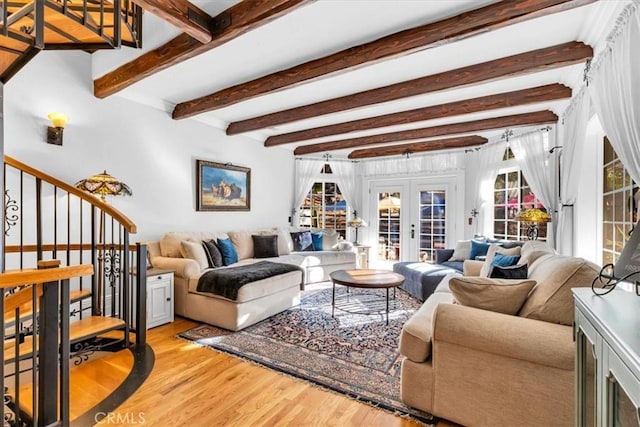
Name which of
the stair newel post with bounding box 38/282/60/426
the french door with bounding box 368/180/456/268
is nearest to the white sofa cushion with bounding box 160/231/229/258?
the stair newel post with bounding box 38/282/60/426

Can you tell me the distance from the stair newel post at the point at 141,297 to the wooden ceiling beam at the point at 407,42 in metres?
1.88

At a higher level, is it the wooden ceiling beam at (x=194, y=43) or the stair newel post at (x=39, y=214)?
the wooden ceiling beam at (x=194, y=43)

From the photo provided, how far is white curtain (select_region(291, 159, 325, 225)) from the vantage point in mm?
6289

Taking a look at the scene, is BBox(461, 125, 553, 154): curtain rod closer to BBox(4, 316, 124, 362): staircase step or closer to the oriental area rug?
the oriental area rug

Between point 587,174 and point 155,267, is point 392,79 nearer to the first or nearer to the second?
point 587,174

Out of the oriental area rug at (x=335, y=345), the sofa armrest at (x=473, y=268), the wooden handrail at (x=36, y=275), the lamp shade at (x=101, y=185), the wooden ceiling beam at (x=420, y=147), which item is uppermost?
the wooden ceiling beam at (x=420, y=147)

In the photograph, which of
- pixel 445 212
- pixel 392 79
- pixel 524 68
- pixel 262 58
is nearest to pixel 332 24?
pixel 262 58

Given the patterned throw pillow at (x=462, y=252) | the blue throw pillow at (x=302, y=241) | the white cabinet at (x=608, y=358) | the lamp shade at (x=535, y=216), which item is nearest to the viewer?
the white cabinet at (x=608, y=358)

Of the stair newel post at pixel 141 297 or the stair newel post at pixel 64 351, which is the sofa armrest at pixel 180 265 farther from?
the stair newel post at pixel 64 351

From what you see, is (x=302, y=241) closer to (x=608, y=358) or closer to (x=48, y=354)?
(x=48, y=354)

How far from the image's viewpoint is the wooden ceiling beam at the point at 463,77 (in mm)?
2467

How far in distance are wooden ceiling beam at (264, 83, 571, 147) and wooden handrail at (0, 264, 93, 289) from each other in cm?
380

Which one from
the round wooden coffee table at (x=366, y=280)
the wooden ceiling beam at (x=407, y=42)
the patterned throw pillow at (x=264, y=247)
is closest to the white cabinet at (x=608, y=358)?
the wooden ceiling beam at (x=407, y=42)

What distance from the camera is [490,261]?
321cm
